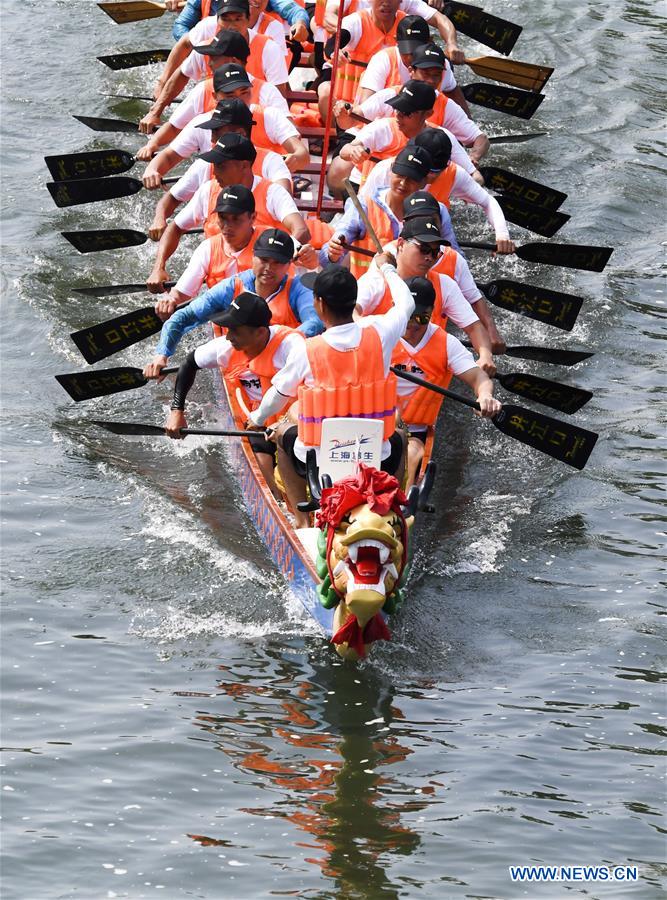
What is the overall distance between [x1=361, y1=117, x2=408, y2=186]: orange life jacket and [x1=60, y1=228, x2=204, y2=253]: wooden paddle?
4.81 feet

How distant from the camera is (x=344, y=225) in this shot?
35.4 ft

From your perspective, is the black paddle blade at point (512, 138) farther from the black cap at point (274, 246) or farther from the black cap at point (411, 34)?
the black cap at point (274, 246)

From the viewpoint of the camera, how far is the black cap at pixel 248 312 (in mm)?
8992

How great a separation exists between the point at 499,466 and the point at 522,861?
15.0 ft

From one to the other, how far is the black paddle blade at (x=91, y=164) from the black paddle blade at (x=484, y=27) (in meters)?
4.13

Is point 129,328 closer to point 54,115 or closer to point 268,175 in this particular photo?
point 268,175

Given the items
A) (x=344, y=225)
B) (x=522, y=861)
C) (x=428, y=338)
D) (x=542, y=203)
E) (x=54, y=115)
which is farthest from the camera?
(x=54, y=115)

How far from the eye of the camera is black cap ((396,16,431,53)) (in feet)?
42.6

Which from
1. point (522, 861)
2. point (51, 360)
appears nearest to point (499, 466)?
point (51, 360)

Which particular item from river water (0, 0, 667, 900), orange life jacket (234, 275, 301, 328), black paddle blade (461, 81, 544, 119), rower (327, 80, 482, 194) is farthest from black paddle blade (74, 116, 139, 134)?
orange life jacket (234, 275, 301, 328)

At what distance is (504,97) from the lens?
14734mm

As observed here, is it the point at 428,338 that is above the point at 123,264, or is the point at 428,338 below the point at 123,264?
above

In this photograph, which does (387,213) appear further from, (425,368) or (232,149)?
(425,368)

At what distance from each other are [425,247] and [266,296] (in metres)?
1.06
